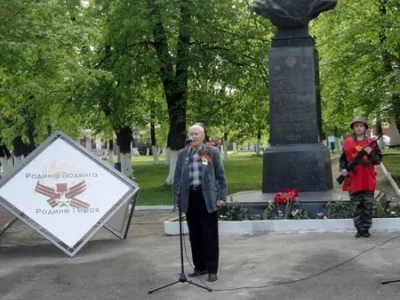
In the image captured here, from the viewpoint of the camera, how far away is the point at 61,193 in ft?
35.4

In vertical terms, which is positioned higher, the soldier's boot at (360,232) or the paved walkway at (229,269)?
the soldier's boot at (360,232)

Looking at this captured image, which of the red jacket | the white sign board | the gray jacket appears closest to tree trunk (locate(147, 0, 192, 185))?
the white sign board

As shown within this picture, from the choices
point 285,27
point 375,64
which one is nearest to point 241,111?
point 375,64

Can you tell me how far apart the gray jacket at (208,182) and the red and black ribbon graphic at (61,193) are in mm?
3327

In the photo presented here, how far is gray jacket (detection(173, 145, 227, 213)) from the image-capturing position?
7711 millimetres

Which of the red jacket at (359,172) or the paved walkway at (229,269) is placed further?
the red jacket at (359,172)

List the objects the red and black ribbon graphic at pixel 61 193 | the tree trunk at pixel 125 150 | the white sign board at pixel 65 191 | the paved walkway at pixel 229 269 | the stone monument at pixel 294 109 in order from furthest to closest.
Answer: the tree trunk at pixel 125 150, the stone monument at pixel 294 109, the red and black ribbon graphic at pixel 61 193, the white sign board at pixel 65 191, the paved walkway at pixel 229 269

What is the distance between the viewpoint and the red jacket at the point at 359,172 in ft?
32.7

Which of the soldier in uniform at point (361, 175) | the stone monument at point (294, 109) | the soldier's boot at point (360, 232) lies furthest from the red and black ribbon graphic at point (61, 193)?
the soldier's boot at point (360, 232)

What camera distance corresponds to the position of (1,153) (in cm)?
3909

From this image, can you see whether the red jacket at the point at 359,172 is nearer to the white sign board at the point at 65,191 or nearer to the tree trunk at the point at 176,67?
the white sign board at the point at 65,191

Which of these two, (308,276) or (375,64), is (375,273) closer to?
(308,276)

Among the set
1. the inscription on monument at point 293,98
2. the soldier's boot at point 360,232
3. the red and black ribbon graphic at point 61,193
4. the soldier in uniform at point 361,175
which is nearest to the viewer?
the soldier in uniform at point 361,175

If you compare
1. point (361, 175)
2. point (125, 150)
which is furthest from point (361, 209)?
point (125, 150)
